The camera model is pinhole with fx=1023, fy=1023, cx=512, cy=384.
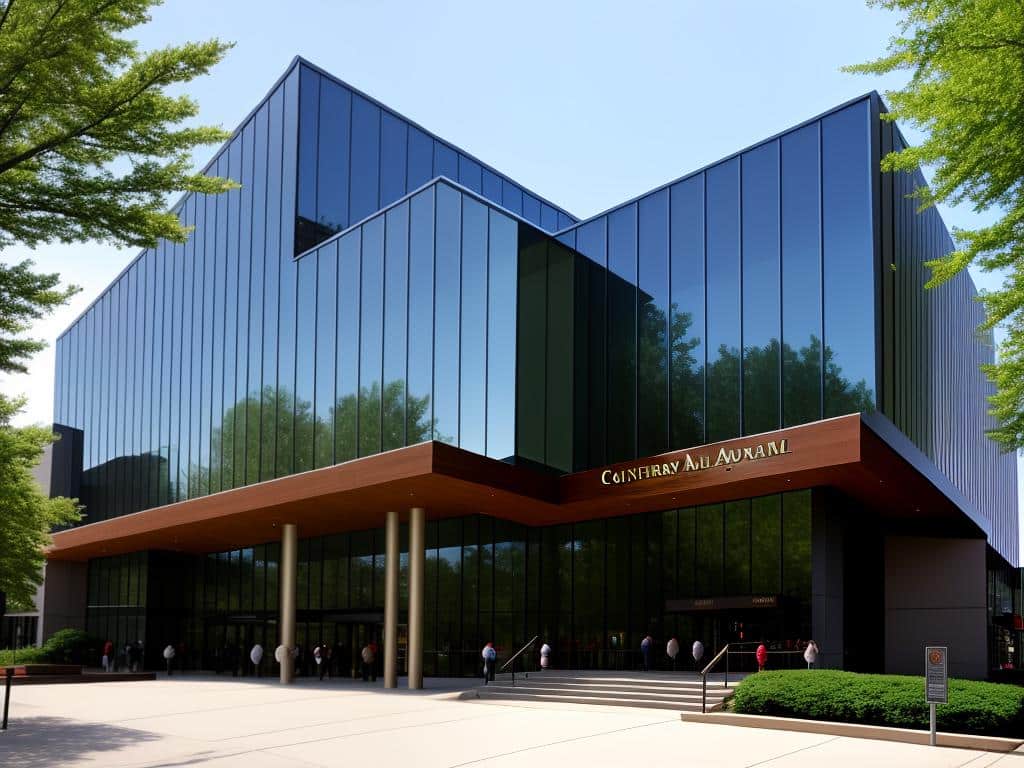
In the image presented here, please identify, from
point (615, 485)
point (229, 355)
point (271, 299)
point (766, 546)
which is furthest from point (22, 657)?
point (766, 546)

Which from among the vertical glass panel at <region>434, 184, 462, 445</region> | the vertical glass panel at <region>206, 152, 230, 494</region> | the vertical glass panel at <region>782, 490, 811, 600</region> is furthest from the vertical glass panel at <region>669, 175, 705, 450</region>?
the vertical glass panel at <region>206, 152, 230, 494</region>

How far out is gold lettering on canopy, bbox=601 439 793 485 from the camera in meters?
26.4

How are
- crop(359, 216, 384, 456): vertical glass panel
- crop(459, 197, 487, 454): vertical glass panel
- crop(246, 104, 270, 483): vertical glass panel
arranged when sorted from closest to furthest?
crop(459, 197, 487, 454): vertical glass panel → crop(359, 216, 384, 456): vertical glass panel → crop(246, 104, 270, 483): vertical glass panel

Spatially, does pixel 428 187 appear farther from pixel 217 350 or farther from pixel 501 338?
Answer: pixel 217 350

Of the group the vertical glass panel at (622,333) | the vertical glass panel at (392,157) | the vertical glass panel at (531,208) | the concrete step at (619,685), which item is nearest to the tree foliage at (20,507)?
the concrete step at (619,685)

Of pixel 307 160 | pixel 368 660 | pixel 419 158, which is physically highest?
pixel 419 158

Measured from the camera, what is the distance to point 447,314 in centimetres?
3525

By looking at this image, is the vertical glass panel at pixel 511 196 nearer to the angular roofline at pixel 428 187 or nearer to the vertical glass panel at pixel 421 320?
the angular roofline at pixel 428 187

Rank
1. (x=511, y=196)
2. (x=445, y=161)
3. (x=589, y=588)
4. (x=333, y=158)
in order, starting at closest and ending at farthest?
(x=589, y=588)
(x=333, y=158)
(x=445, y=161)
(x=511, y=196)

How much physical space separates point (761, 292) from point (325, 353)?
18207mm

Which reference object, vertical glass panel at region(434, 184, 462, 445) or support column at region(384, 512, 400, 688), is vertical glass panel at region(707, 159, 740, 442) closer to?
vertical glass panel at region(434, 184, 462, 445)

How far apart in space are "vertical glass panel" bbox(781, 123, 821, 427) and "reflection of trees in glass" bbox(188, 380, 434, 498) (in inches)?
497

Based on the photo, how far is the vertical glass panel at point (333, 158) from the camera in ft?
145

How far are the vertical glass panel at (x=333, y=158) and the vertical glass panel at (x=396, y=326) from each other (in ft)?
23.0
